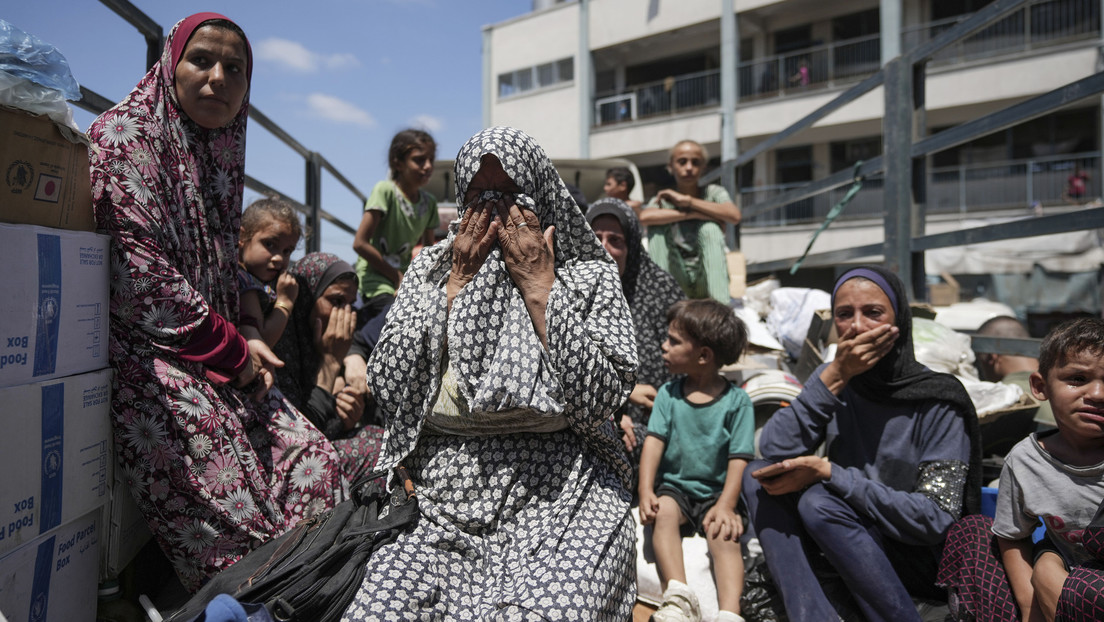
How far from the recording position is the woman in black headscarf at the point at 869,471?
2.10 metres

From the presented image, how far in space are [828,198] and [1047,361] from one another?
19.1 metres

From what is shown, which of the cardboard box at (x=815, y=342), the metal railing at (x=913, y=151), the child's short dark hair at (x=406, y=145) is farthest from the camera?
the child's short dark hair at (x=406, y=145)

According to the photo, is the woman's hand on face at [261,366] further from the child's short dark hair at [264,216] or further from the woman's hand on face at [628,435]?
the woman's hand on face at [628,435]

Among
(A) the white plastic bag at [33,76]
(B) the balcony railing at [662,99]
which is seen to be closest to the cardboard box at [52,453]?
(A) the white plastic bag at [33,76]

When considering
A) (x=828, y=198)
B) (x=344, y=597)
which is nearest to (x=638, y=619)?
(x=344, y=597)

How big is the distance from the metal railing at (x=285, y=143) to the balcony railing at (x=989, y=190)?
36.6 ft

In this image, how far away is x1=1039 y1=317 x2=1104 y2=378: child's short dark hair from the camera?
1.81m

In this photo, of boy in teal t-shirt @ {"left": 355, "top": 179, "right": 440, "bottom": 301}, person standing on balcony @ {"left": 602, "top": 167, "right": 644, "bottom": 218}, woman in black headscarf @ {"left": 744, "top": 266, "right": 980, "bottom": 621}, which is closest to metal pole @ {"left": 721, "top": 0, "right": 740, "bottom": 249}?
person standing on balcony @ {"left": 602, "top": 167, "right": 644, "bottom": 218}

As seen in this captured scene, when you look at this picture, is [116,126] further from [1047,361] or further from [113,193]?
[1047,361]

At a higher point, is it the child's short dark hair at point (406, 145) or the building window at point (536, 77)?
the building window at point (536, 77)

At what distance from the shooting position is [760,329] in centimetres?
471

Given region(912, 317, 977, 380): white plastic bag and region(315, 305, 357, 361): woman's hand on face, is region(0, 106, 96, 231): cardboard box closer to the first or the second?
region(315, 305, 357, 361): woman's hand on face

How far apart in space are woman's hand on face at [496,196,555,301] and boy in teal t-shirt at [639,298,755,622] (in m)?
0.86

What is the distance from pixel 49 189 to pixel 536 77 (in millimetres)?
24007
